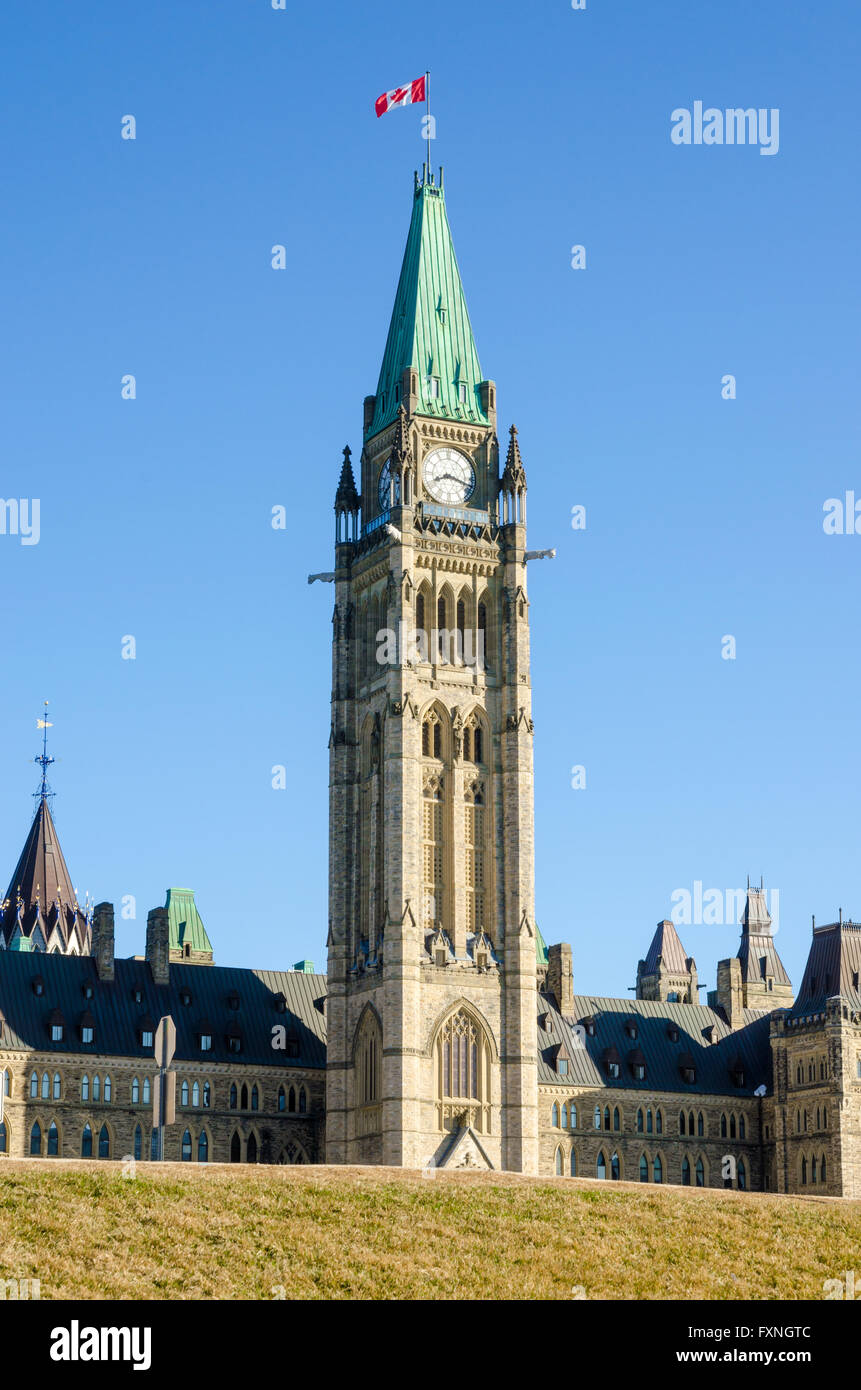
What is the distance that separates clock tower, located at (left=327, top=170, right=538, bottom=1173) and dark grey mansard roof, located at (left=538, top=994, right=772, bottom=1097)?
9.44 m

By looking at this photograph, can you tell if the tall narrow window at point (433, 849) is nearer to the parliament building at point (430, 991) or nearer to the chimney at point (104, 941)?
the parliament building at point (430, 991)

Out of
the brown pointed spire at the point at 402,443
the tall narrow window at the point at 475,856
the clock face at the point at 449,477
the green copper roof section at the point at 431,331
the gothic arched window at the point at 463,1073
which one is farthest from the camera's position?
the green copper roof section at the point at 431,331

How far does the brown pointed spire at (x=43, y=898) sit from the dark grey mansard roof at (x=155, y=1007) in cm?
3942

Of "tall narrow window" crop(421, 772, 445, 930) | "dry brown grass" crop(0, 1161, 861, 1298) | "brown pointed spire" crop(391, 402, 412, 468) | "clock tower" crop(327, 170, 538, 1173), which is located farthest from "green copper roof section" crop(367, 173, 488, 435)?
"dry brown grass" crop(0, 1161, 861, 1298)

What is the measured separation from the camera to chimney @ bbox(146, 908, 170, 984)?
116 m

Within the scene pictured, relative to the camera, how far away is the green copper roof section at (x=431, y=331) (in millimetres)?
119938

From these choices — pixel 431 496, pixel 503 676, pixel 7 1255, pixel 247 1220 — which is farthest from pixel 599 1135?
pixel 7 1255

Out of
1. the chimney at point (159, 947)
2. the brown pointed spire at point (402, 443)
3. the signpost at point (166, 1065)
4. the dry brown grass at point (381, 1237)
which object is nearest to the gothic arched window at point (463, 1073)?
the chimney at point (159, 947)

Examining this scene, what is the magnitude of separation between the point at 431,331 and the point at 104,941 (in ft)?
122

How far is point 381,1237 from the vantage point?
60.3 meters

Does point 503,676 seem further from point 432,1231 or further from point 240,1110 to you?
point 432,1231

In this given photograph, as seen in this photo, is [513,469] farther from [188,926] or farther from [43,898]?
[43,898]

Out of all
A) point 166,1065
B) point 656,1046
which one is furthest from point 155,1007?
point 166,1065
